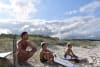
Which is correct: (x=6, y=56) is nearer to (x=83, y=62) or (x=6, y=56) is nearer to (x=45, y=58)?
(x=45, y=58)

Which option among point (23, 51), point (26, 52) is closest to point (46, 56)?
point (26, 52)

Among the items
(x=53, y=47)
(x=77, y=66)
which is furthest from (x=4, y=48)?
(x=77, y=66)

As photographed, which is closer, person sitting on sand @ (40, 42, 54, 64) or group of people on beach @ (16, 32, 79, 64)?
group of people on beach @ (16, 32, 79, 64)

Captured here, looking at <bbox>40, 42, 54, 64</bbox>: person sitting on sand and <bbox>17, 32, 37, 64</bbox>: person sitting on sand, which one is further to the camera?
<bbox>40, 42, 54, 64</bbox>: person sitting on sand

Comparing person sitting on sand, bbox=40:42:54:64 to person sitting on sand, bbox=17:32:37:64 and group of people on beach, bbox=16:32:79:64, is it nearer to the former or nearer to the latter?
group of people on beach, bbox=16:32:79:64

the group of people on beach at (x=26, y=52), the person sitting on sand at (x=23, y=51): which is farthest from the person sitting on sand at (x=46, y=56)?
the person sitting on sand at (x=23, y=51)

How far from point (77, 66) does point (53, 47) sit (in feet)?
13.1

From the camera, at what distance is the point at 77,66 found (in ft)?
36.5

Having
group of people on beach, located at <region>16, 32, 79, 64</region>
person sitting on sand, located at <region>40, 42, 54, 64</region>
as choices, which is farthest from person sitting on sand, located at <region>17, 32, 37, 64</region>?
person sitting on sand, located at <region>40, 42, 54, 64</region>

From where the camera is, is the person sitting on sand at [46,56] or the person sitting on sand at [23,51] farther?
the person sitting on sand at [46,56]

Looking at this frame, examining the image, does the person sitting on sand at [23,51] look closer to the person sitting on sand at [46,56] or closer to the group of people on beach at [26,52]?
the group of people on beach at [26,52]

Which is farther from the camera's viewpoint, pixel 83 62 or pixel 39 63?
pixel 83 62

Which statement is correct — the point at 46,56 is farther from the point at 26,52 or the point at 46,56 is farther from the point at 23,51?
the point at 23,51

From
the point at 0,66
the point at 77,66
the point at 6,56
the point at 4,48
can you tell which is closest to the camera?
the point at 0,66
